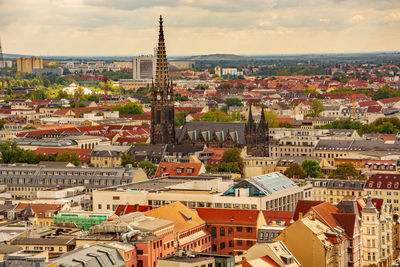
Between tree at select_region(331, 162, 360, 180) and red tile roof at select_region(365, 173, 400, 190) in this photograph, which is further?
tree at select_region(331, 162, 360, 180)

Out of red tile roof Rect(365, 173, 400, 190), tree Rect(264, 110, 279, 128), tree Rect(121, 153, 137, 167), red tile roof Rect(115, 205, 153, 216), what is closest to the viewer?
red tile roof Rect(115, 205, 153, 216)

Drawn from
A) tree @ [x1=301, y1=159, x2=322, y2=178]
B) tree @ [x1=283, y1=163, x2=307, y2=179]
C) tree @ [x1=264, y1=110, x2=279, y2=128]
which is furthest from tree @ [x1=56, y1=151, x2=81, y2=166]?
tree @ [x1=264, y1=110, x2=279, y2=128]

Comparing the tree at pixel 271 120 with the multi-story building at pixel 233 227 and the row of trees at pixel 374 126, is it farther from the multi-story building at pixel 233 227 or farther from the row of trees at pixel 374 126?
the multi-story building at pixel 233 227

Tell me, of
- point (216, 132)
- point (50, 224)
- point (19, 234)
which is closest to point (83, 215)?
point (50, 224)

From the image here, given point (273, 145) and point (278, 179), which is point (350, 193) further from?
point (273, 145)

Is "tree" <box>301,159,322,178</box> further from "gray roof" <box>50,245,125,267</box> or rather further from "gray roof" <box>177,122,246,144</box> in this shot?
"gray roof" <box>50,245,125,267</box>

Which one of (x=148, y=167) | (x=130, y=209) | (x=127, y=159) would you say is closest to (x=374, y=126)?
(x=127, y=159)

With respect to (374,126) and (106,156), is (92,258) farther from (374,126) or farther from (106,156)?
(374,126)

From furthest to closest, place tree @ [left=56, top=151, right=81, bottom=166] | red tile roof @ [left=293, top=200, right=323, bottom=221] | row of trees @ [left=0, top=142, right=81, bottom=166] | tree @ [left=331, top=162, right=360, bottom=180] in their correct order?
1. tree @ [left=56, top=151, right=81, bottom=166]
2. row of trees @ [left=0, top=142, right=81, bottom=166]
3. tree @ [left=331, top=162, right=360, bottom=180]
4. red tile roof @ [left=293, top=200, right=323, bottom=221]
